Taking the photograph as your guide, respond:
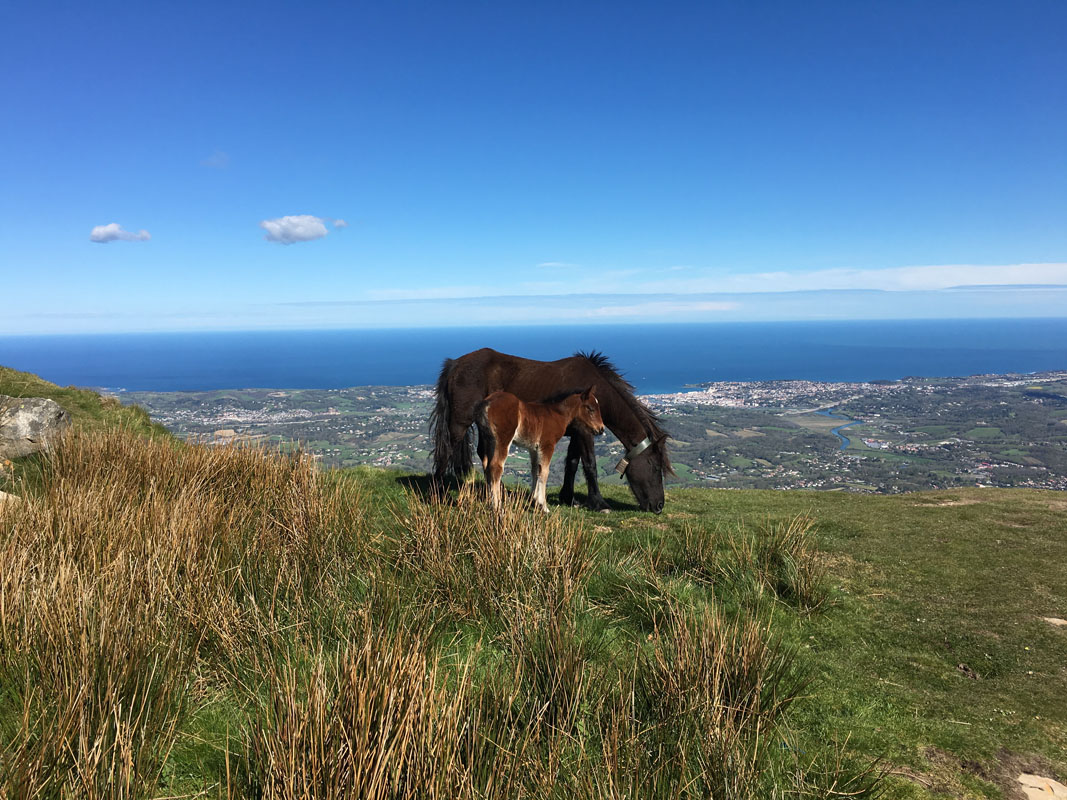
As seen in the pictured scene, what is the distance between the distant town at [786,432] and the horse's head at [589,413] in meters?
4.37

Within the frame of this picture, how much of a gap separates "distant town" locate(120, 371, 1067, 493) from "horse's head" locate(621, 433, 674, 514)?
535cm

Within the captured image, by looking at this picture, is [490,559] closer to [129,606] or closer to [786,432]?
[129,606]

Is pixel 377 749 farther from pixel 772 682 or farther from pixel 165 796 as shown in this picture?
pixel 772 682

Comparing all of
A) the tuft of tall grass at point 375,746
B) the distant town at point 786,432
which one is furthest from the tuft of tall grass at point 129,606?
the distant town at point 786,432

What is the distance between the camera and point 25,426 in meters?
8.69

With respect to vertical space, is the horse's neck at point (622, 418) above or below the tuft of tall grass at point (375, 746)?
above

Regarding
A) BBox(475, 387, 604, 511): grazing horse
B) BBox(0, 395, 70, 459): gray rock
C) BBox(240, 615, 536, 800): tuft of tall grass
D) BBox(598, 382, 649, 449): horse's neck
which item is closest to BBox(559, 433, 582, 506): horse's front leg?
BBox(598, 382, 649, 449): horse's neck

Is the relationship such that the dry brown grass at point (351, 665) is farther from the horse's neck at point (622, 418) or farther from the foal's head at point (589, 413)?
the horse's neck at point (622, 418)

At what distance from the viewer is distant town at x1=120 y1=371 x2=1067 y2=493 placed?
40.4 meters

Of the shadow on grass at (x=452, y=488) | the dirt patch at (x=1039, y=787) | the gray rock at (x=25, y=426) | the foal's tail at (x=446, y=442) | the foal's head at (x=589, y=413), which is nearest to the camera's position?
the dirt patch at (x=1039, y=787)

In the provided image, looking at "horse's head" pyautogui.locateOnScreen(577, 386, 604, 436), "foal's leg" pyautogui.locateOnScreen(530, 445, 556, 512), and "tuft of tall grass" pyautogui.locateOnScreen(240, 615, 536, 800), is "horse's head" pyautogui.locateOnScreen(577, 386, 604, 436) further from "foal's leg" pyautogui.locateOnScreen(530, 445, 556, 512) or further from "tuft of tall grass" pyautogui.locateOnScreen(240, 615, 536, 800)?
"tuft of tall grass" pyautogui.locateOnScreen(240, 615, 536, 800)

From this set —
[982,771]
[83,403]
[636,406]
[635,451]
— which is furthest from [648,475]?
[83,403]

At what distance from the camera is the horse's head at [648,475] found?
8.82 m

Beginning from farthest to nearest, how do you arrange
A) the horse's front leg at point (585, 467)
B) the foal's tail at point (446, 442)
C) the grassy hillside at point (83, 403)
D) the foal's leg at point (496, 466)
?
the grassy hillside at point (83, 403) → the foal's tail at point (446, 442) → the horse's front leg at point (585, 467) → the foal's leg at point (496, 466)
